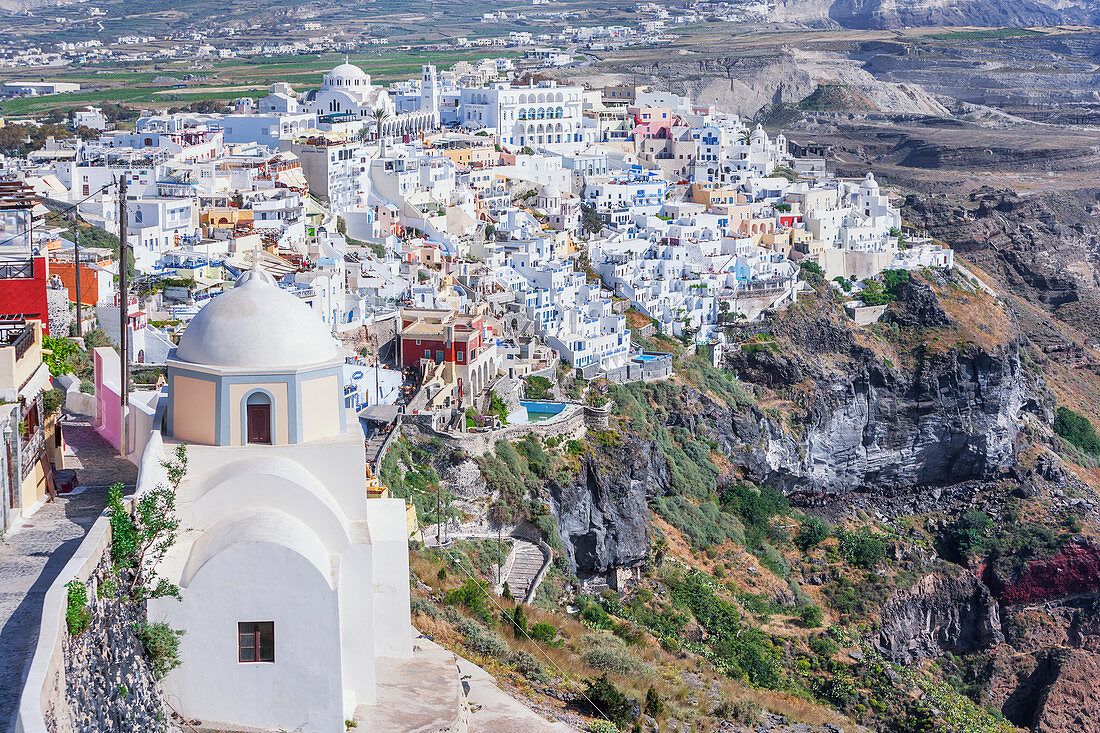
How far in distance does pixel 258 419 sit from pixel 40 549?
224 cm

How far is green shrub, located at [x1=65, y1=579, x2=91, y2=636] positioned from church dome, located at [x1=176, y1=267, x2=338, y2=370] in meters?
3.26

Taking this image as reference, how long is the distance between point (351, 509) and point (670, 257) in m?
35.6

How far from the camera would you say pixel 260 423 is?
42.4ft

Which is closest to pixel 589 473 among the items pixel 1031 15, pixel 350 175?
pixel 350 175

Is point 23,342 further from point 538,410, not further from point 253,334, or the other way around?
point 538,410

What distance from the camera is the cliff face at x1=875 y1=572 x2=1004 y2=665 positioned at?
40750mm

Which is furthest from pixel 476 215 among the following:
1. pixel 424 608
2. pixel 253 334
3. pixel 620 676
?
pixel 253 334

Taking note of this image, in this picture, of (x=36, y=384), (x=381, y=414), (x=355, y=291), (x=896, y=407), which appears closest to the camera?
(x=36, y=384)

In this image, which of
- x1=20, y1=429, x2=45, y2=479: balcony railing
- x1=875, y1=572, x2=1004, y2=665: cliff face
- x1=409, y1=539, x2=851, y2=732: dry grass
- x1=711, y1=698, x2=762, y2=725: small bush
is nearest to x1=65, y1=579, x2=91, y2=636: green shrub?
x1=20, y1=429, x2=45, y2=479: balcony railing

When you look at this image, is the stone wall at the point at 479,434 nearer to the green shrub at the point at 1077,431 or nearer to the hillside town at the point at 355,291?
the hillside town at the point at 355,291

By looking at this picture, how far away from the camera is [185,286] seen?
33219mm

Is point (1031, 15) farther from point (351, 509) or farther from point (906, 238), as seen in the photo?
point (351, 509)

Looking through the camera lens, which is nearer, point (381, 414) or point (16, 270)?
point (16, 270)

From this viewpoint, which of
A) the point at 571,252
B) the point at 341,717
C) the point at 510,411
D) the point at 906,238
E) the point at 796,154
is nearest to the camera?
the point at 341,717
